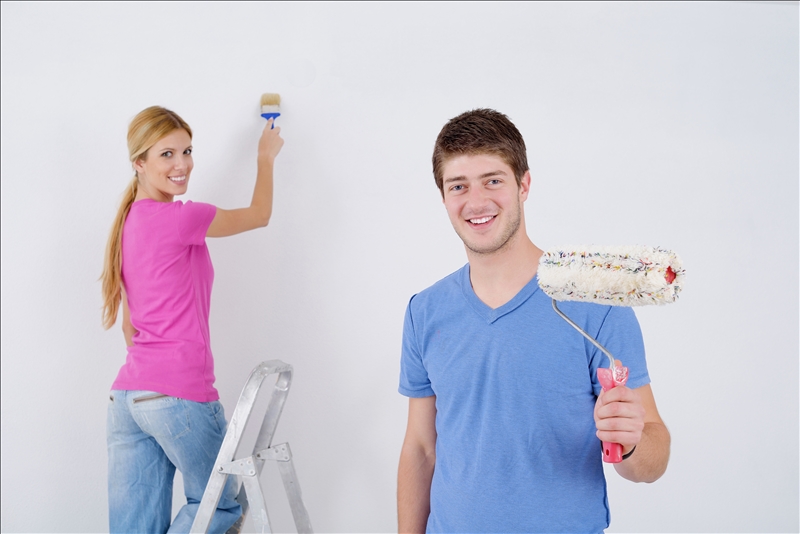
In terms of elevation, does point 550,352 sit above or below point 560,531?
above

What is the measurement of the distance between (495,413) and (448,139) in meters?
0.56

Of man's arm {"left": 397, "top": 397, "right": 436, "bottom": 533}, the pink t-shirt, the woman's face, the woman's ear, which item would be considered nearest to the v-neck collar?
man's arm {"left": 397, "top": 397, "right": 436, "bottom": 533}

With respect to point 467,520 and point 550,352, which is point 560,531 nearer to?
point 467,520

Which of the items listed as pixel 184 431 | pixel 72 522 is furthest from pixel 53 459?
pixel 184 431

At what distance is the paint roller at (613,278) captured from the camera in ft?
3.34

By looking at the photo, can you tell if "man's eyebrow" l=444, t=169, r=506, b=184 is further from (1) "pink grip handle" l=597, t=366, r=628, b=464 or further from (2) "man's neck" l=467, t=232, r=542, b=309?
(1) "pink grip handle" l=597, t=366, r=628, b=464

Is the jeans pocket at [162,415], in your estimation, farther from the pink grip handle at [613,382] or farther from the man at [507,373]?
the pink grip handle at [613,382]

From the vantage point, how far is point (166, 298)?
6.33 ft

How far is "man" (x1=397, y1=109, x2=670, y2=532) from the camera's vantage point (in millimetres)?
1233

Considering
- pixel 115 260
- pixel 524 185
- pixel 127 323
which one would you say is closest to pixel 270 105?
pixel 115 260

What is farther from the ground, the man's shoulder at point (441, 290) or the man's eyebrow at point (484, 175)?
the man's eyebrow at point (484, 175)

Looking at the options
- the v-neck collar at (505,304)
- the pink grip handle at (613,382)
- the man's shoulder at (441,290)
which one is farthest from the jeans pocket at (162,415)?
the pink grip handle at (613,382)

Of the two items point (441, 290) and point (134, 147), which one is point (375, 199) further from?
point (441, 290)

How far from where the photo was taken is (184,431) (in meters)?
1.86
